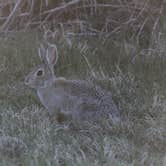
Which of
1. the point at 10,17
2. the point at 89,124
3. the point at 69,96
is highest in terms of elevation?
the point at 10,17

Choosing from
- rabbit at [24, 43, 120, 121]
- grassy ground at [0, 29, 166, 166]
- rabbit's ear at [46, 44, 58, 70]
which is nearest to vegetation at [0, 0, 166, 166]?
grassy ground at [0, 29, 166, 166]

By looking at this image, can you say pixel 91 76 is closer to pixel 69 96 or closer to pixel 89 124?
pixel 69 96

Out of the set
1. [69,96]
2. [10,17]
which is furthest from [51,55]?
[10,17]

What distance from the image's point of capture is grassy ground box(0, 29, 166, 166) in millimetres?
4176

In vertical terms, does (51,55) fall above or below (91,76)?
above

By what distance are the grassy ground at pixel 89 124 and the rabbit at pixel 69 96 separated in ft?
0.43

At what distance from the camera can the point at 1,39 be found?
6977mm

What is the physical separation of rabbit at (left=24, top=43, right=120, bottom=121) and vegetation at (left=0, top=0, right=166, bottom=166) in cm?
12

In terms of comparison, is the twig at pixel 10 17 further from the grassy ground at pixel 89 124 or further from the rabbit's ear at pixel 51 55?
the rabbit's ear at pixel 51 55

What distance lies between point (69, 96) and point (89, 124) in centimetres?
41

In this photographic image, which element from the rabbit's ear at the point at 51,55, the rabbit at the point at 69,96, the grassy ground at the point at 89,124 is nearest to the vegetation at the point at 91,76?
the grassy ground at the point at 89,124

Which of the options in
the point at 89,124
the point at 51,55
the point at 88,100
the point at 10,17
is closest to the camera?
the point at 89,124

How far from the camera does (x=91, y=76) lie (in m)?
5.90

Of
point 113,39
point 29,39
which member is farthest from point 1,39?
point 113,39
